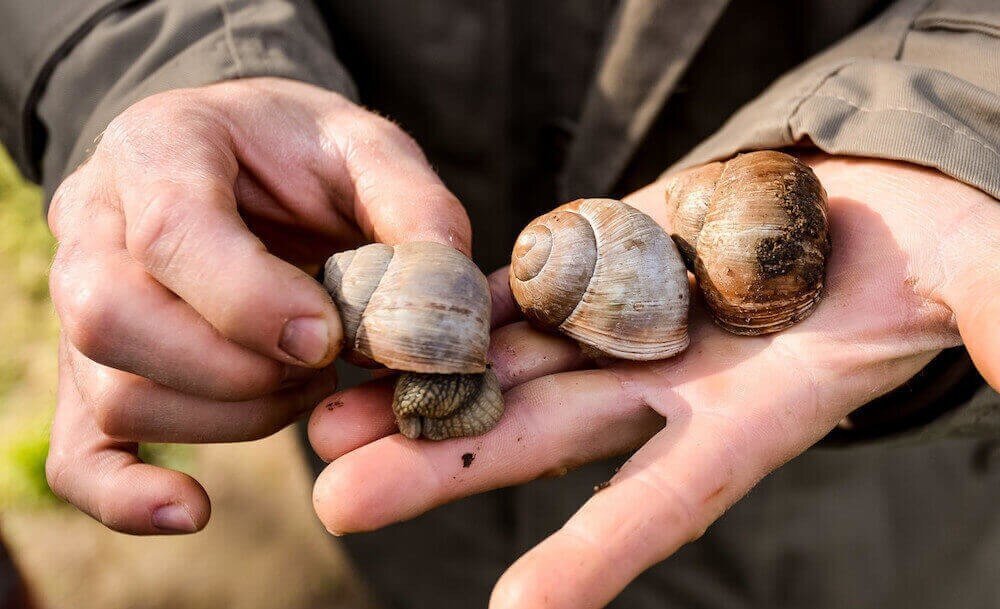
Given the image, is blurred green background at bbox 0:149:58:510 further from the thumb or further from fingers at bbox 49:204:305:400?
the thumb

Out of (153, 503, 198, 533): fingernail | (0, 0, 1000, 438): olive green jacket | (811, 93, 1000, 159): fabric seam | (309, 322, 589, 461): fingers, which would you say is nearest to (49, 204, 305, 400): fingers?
(309, 322, 589, 461): fingers

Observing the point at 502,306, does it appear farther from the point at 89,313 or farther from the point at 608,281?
the point at 89,313

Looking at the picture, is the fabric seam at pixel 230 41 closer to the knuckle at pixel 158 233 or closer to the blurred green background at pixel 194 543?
the knuckle at pixel 158 233

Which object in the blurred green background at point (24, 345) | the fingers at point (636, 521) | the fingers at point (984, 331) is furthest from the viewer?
the blurred green background at point (24, 345)

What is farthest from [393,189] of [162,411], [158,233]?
[162,411]

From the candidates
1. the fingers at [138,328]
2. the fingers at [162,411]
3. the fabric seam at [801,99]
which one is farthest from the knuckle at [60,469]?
the fabric seam at [801,99]

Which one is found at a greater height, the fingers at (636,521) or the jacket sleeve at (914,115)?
the jacket sleeve at (914,115)

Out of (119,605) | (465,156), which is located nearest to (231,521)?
(119,605)
